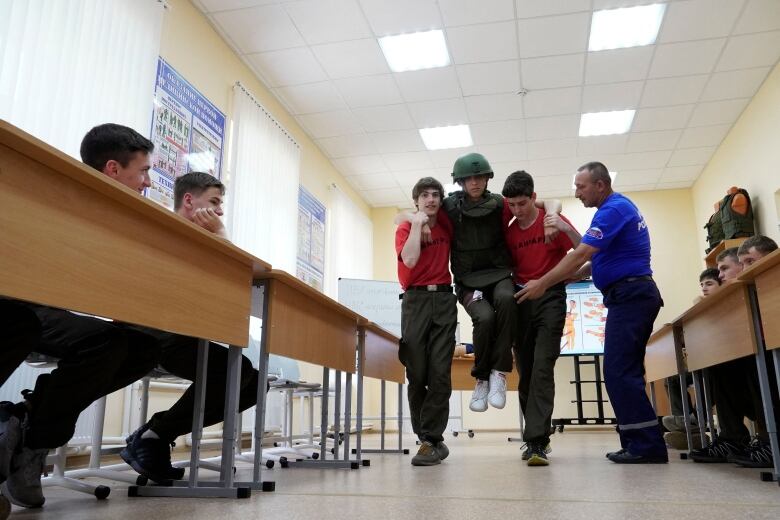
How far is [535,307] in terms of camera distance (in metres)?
2.75

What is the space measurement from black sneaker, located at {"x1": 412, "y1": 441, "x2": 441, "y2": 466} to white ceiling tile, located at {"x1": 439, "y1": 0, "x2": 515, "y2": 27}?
3.15 m

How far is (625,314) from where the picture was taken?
8.83 ft

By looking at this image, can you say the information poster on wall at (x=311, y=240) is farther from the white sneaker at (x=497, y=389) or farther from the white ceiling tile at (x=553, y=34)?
the white sneaker at (x=497, y=389)

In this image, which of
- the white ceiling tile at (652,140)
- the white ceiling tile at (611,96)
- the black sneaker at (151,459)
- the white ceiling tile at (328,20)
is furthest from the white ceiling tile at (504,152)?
the black sneaker at (151,459)

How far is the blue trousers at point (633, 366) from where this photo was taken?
2.63 metres

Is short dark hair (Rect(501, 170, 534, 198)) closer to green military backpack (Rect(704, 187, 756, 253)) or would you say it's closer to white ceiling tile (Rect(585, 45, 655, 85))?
white ceiling tile (Rect(585, 45, 655, 85))

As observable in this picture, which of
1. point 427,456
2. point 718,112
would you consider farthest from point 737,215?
point 427,456

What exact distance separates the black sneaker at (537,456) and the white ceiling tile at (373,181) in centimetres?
537

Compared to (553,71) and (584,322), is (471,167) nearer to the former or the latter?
(553,71)

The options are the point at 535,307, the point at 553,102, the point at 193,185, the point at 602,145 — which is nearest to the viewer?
the point at 193,185

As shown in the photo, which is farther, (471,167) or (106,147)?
(471,167)

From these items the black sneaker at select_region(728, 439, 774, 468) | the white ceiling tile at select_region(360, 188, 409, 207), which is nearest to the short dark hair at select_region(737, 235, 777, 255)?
the black sneaker at select_region(728, 439, 774, 468)

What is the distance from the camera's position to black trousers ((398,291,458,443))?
2744 millimetres

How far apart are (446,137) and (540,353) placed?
4.31m
